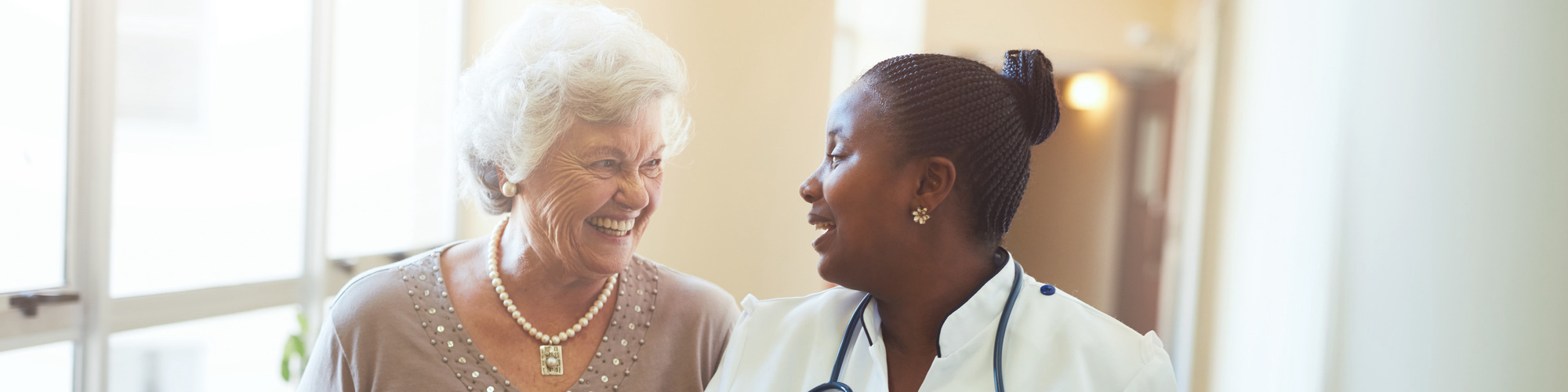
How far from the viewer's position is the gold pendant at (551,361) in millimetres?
1495

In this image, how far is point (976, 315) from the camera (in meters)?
1.19

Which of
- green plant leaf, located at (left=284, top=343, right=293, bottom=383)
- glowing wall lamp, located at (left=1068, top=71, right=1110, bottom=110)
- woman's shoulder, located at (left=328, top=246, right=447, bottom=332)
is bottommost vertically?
green plant leaf, located at (left=284, top=343, right=293, bottom=383)

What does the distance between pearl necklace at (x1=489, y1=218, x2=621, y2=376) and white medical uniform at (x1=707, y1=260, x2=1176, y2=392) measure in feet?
1.04

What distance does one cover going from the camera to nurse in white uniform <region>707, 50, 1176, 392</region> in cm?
114

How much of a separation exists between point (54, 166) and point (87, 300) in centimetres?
40

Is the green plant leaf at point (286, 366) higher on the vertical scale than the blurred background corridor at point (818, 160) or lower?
lower

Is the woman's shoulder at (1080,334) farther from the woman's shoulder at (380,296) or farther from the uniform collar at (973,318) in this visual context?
the woman's shoulder at (380,296)

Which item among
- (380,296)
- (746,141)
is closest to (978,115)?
(380,296)

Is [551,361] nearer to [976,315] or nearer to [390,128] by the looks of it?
[976,315]

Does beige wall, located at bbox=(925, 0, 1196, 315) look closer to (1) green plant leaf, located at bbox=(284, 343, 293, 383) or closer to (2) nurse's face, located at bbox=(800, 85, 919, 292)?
(2) nurse's face, located at bbox=(800, 85, 919, 292)

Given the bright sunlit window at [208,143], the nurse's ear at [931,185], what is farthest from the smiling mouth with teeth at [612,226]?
the bright sunlit window at [208,143]

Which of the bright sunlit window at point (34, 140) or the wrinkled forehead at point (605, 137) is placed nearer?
the wrinkled forehead at point (605, 137)

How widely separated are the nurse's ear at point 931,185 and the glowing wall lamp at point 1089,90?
2.42m

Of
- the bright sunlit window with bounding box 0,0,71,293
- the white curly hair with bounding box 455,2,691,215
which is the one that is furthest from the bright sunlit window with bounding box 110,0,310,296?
the white curly hair with bounding box 455,2,691,215
